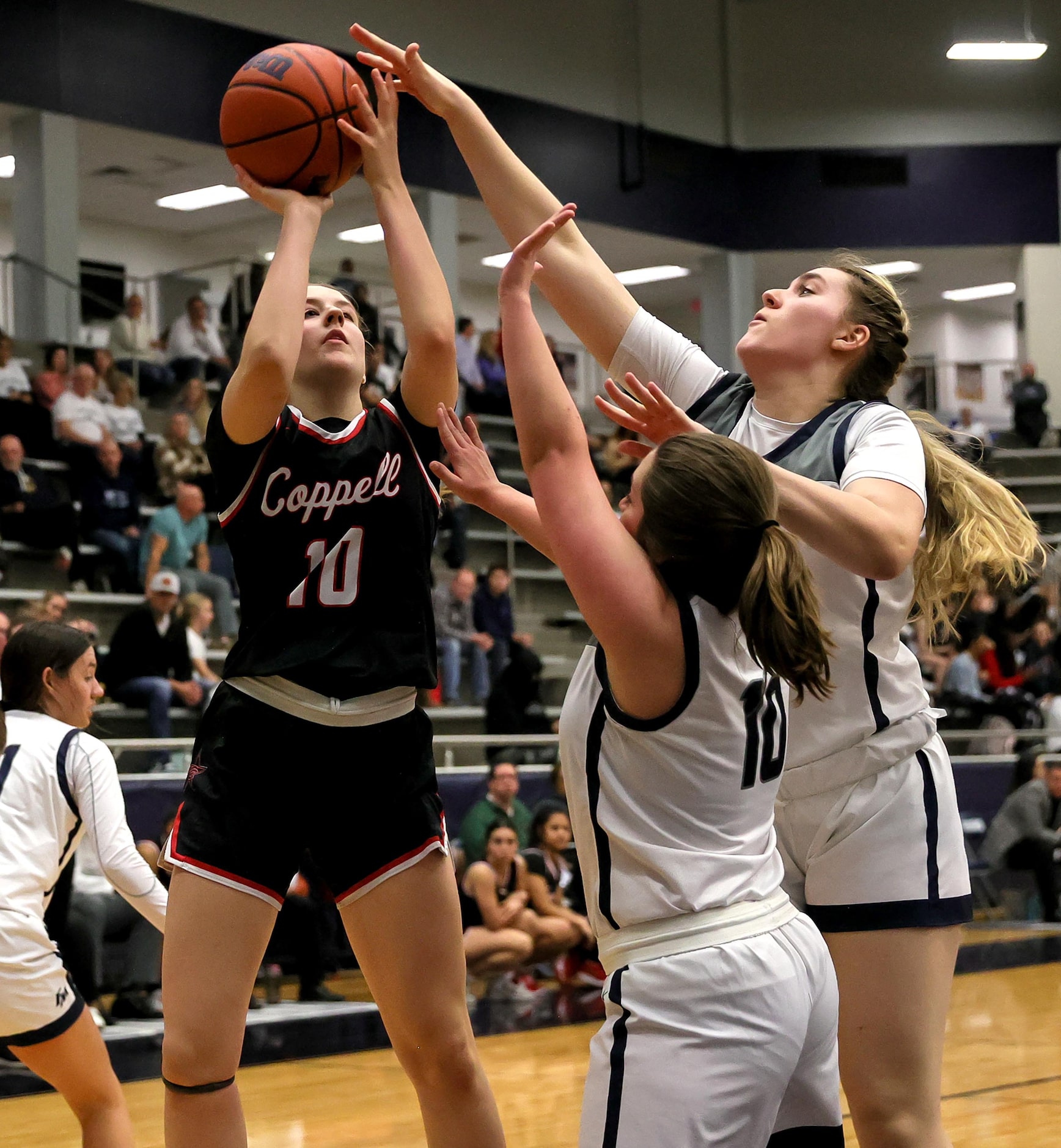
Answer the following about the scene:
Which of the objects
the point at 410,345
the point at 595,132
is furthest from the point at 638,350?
the point at 595,132

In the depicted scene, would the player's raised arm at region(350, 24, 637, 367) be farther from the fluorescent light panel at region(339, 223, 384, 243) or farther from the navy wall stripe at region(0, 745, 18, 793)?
the fluorescent light panel at region(339, 223, 384, 243)

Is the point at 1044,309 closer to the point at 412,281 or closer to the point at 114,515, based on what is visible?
the point at 114,515

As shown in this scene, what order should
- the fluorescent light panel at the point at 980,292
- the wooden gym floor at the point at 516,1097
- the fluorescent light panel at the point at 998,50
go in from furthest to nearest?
the fluorescent light panel at the point at 980,292 < the fluorescent light panel at the point at 998,50 < the wooden gym floor at the point at 516,1097

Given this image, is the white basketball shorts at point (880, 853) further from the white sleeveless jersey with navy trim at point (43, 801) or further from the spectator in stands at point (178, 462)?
the spectator in stands at point (178, 462)

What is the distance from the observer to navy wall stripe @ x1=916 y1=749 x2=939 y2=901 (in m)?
2.66

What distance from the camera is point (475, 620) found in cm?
1287

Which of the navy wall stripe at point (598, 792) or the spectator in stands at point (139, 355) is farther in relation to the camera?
the spectator in stands at point (139, 355)

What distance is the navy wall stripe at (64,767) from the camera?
12.8 ft

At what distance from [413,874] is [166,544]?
873cm

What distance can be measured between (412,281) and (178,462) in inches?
373

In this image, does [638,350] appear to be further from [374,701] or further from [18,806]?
[18,806]

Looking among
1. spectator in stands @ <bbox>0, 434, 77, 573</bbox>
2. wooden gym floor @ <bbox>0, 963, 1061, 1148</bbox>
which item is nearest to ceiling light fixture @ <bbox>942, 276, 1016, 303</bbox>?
spectator in stands @ <bbox>0, 434, 77, 573</bbox>

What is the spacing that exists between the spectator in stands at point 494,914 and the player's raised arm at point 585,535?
6.10 meters

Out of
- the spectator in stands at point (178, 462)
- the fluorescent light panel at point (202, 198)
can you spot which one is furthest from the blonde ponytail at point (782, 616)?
the fluorescent light panel at point (202, 198)
